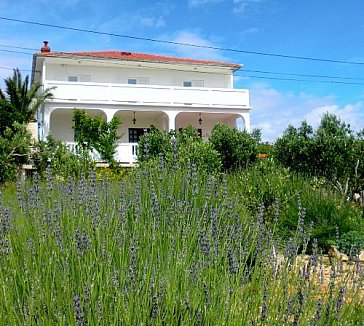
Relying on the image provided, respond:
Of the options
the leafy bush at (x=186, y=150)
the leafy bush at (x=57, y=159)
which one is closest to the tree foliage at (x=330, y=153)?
the leafy bush at (x=186, y=150)

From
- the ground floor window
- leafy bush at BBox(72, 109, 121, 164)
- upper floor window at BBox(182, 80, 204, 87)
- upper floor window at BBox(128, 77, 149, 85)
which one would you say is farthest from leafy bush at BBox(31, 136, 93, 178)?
upper floor window at BBox(182, 80, 204, 87)

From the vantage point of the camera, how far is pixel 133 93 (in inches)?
971

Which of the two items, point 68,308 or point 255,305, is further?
point 255,305

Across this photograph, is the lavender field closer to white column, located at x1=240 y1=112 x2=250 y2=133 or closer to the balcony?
the balcony

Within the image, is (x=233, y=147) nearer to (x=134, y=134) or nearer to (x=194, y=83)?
(x=134, y=134)

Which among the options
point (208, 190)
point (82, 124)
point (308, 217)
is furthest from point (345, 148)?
point (82, 124)

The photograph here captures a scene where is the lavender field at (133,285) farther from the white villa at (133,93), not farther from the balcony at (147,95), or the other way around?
the balcony at (147,95)

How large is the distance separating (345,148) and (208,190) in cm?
684

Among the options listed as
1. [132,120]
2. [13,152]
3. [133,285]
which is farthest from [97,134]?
[133,285]

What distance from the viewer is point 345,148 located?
1120 centimetres

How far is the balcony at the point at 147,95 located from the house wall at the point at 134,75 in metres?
2.90

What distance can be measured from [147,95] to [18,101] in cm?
653

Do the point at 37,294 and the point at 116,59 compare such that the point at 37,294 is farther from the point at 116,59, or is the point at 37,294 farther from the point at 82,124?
the point at 116,59

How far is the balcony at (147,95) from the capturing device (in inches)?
942
